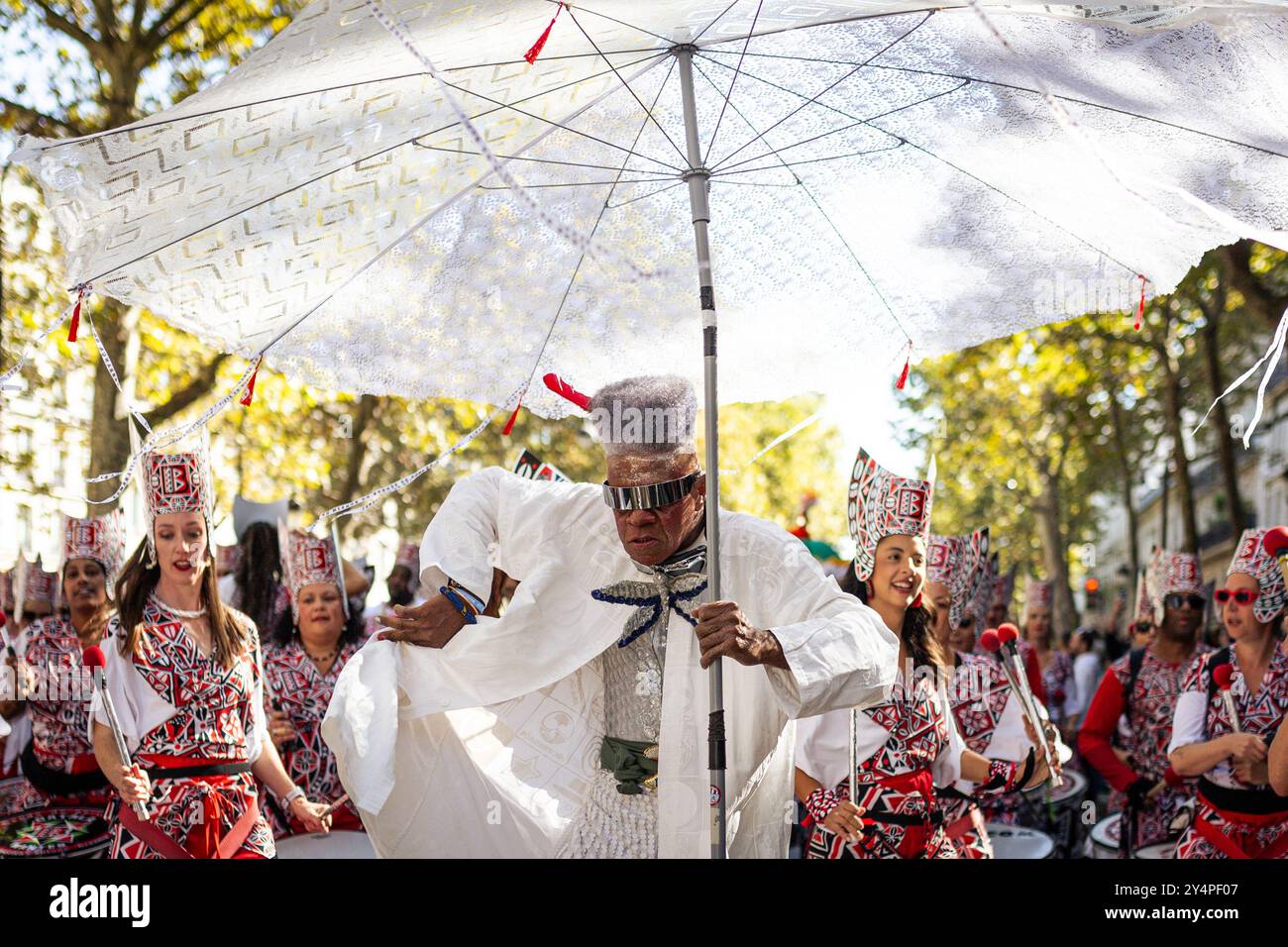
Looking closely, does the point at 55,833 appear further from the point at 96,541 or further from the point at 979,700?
the point at 979,700

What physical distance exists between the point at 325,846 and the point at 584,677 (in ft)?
10.0

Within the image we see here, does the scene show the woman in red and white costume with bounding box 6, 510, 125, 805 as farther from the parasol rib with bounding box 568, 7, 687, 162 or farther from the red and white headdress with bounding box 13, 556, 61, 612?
the parasol rib with bounding box 568, 7, 687, 162

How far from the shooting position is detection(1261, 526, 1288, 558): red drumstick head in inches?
268

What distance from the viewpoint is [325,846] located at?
284 inches

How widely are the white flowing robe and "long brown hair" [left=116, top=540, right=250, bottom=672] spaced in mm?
1784

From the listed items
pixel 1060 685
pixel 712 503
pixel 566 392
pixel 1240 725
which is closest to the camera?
pixel 712 503

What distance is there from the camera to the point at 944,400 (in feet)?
106

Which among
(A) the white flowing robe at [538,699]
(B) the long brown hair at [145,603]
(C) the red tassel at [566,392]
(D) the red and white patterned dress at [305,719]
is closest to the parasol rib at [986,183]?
(C) the red tassel at [566,392]

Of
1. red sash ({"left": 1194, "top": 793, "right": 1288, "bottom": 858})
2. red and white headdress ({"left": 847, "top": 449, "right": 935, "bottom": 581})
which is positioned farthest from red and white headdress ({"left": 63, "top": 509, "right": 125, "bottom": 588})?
red sash ({"left": 1194, "top": 793, "right": 1288, "bottom": 858})

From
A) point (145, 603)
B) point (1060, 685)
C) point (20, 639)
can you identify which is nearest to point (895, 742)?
point (145, 603)

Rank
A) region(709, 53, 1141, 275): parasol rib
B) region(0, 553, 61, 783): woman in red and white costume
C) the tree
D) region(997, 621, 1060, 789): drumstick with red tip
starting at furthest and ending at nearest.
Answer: the tree → region(0, 553, 61, 783): woman in red and white costume → region(997, 621, 1060, 789): drumstick with red tip → region(709, 53, 1141, 275): parasol rib

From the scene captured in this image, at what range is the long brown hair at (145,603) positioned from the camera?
593cm

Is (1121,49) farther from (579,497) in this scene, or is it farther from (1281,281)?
(1281,281)
